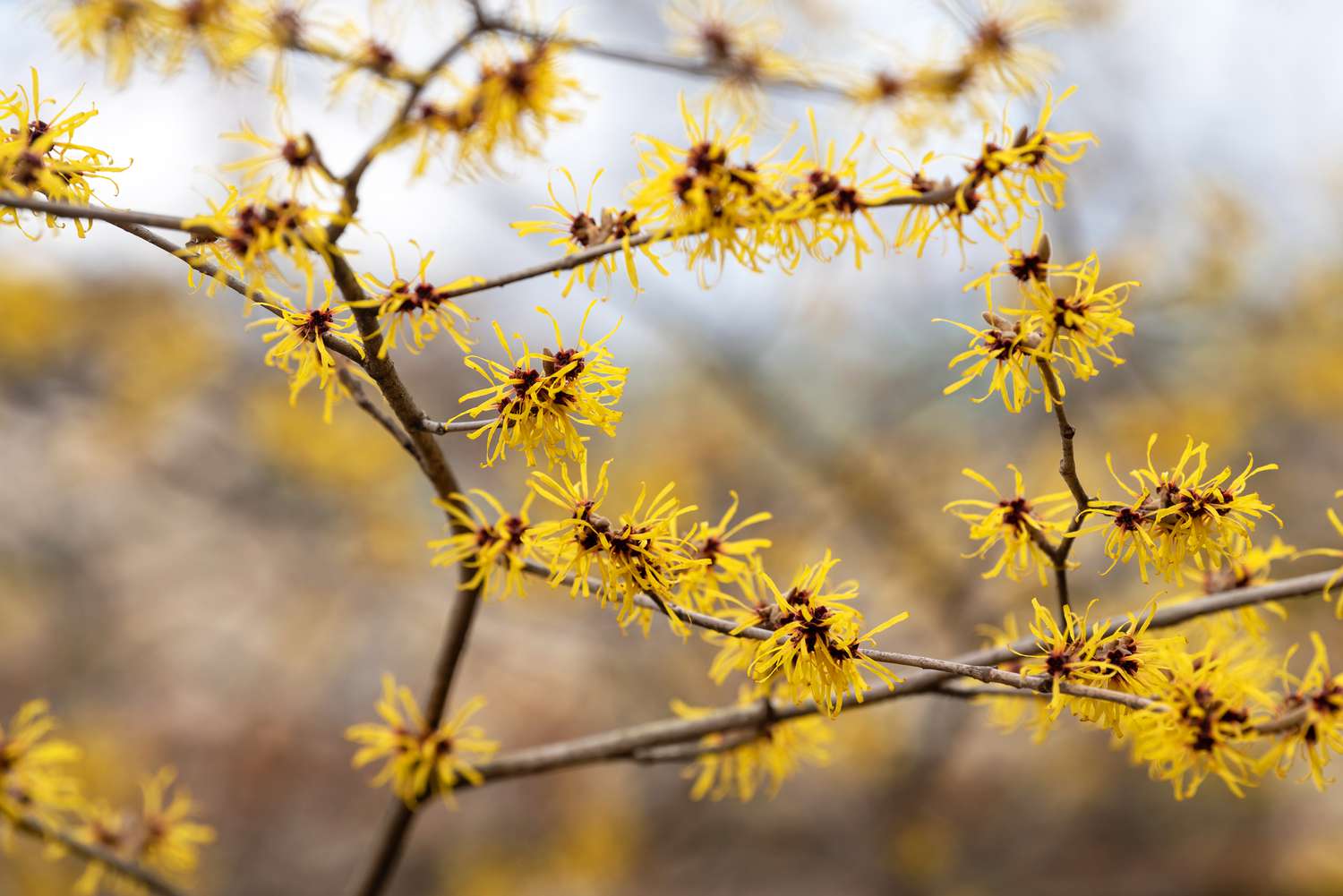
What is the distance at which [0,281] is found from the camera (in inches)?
183

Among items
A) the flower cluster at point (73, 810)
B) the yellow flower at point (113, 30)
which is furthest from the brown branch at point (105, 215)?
the yellow flower at point (113, 30)

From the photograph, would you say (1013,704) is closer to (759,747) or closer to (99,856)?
(759,747)

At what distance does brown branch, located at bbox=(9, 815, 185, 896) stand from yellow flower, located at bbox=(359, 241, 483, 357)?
964mm

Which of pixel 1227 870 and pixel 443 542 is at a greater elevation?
pixel 1227 870

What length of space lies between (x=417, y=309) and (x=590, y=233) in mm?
193

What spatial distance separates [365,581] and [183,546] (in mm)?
2523

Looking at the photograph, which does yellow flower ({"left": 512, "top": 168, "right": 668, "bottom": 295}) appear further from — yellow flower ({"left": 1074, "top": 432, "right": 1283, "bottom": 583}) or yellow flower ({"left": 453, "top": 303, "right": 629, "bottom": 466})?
yellow flower ({"left": 1074, "top": 432, "right": 1283, "bottom": 583})

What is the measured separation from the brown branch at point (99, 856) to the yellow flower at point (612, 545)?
93 cm

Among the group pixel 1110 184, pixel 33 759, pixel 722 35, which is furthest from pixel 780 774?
pixel 1110 184

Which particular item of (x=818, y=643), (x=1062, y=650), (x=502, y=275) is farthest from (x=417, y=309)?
(x=1062, y=650)

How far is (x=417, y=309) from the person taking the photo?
94 cm

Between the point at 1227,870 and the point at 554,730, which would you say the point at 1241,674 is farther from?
the point at 554,730

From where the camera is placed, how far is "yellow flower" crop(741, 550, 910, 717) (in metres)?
0.94

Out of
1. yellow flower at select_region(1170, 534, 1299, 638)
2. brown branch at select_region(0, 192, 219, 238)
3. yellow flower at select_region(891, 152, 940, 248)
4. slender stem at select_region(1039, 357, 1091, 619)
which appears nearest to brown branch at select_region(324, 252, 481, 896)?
brown branch at select_region(0, 192, 219, 238)
